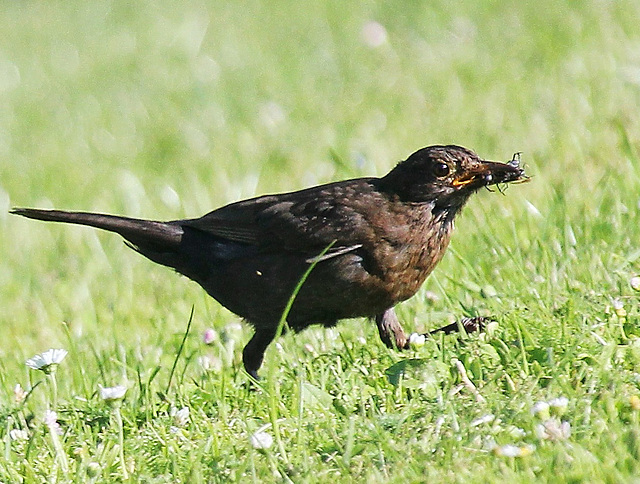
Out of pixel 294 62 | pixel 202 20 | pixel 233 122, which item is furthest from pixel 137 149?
pixel 202 20

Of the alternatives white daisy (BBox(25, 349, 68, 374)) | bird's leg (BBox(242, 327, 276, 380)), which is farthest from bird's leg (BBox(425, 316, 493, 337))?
white daisy (BBox(25, 349, 68, 374))

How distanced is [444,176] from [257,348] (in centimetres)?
107

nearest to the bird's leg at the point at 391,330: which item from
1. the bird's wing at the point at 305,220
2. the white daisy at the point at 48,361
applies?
the bird's wing at the point at 305,220

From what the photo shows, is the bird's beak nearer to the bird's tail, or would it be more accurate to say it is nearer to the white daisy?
the bird's tail

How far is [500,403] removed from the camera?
3.34 metres

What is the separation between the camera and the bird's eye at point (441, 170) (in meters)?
4.38

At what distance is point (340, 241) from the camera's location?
14.2 ft

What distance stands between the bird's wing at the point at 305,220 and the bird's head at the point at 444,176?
156mm

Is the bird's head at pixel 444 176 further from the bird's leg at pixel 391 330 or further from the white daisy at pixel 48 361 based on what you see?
the white daisy at pixel 48 361

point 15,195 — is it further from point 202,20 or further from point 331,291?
point 331,291

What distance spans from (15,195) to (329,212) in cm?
471

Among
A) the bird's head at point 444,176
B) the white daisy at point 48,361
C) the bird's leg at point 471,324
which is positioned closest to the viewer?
the white daisy at point 48,361

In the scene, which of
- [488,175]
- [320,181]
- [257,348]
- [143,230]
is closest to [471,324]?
[488,175]

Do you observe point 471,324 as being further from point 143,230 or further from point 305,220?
point 143,230
